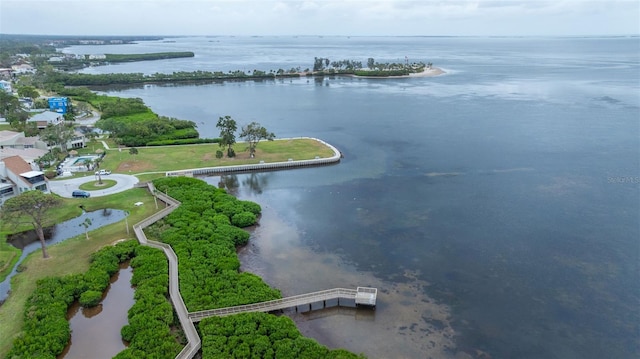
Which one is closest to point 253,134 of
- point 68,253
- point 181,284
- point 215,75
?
point 68,253

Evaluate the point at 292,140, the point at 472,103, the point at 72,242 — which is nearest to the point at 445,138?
the point at 292,140

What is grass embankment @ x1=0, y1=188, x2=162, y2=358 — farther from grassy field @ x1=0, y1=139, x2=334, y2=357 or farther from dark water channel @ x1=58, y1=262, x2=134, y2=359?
dark water channel @ x1=58, y1=262, x2=134, y2=359

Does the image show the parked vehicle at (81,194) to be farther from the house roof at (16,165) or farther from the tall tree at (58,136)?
the tall tree at (58,136)

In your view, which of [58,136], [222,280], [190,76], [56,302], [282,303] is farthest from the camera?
[190,76]

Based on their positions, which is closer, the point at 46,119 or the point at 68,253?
the point at 68,253

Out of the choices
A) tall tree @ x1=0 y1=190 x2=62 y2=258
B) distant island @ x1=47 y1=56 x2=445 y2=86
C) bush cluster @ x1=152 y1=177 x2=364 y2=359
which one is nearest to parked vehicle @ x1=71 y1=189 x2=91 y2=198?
bush cluster @ x1=152 y1=177 x2=364 y2=359

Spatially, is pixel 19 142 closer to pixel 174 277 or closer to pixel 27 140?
pixel 27 140
